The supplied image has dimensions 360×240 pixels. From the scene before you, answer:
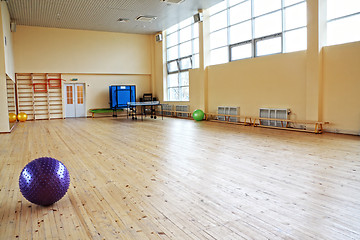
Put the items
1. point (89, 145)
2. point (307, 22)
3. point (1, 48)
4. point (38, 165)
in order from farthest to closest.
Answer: point (1, 48) < point (307, 22) < point (89, 145) < point (38, 165)

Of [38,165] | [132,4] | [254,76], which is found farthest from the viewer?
[132,4]

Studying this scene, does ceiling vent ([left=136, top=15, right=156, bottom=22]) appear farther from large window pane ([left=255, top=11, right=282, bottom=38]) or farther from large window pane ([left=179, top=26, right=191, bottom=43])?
large window pane ([left=255, top=11, right=282, bottom=38])

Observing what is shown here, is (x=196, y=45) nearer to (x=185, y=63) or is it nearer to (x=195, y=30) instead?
(x=195, y=30)

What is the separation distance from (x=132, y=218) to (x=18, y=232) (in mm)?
843

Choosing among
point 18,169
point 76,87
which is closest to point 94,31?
point 76,87

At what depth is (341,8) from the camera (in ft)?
22.0

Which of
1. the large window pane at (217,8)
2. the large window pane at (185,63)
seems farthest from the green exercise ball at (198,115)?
the large window pane at (217,8)

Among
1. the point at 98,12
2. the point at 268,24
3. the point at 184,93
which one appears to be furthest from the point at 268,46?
the point at 98,12

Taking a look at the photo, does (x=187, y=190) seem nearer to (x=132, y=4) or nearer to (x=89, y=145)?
(x=89, y=145)

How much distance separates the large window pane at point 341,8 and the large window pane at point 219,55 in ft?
12.6

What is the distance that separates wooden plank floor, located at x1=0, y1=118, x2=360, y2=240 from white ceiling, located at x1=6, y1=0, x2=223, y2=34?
6.50 metres

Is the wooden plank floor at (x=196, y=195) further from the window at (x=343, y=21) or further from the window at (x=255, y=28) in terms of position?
the window at (x=255, y=28)

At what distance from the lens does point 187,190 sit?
301 centimetres

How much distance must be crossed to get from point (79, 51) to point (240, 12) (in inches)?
325
